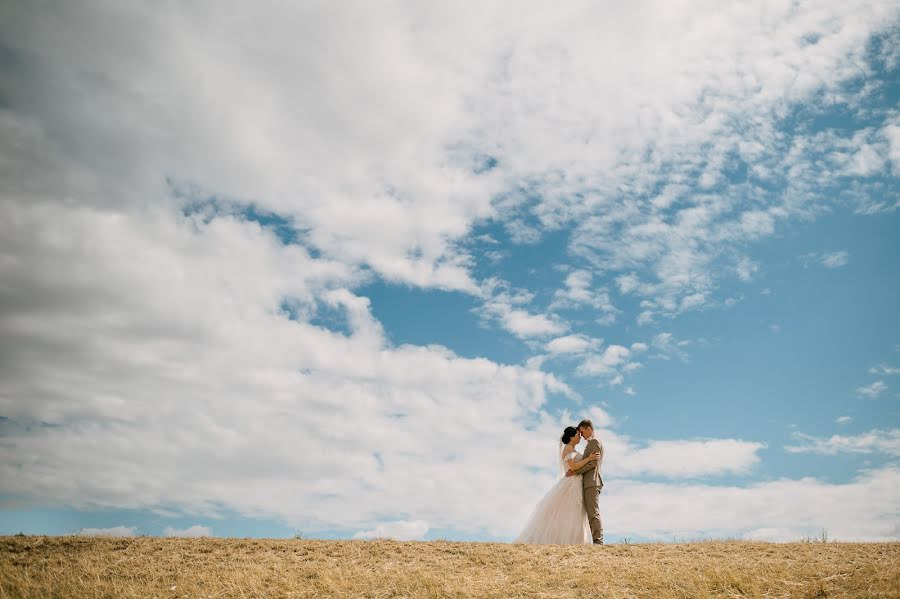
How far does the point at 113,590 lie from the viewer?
1356 centimetres

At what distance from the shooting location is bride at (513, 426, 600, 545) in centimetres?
1873

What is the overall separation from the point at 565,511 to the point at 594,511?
95 centimetres

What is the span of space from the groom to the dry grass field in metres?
1.21

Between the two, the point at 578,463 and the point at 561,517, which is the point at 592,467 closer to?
the point at 578,463

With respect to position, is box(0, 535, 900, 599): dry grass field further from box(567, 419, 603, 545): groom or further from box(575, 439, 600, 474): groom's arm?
box(575, 439, 600, 474): groom's arm

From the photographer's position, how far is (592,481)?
61.7 feet

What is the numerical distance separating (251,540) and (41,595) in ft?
18.8

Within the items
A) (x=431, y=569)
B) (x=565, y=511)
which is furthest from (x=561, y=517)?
(x=431, y=569)

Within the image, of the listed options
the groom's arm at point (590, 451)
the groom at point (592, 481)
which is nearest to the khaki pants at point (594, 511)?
the groom at point (592, 481)

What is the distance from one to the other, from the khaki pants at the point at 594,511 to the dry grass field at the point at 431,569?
1.08 m

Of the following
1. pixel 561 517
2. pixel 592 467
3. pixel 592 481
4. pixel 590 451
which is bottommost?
pixel 561 517

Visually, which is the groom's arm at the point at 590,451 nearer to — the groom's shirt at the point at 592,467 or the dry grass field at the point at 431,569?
the groom's shirt at the point at 592,467

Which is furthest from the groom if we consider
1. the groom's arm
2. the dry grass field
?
the dry grass field

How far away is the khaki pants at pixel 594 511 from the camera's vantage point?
1838cm
